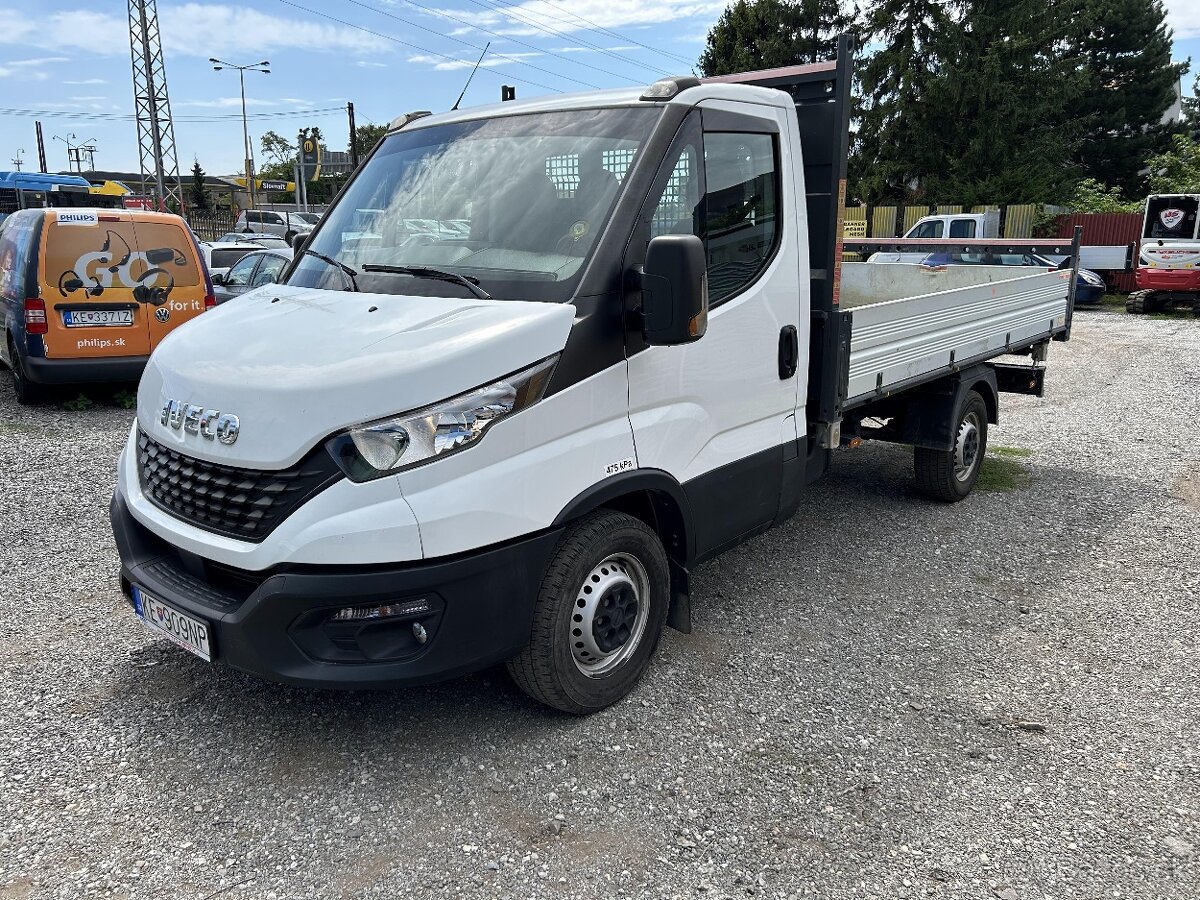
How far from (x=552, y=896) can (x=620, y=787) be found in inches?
22.2

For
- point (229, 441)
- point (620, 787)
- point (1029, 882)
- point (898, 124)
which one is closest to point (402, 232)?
point (229, 441)

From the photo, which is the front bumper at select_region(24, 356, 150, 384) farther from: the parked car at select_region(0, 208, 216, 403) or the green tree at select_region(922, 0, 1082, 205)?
the green tree at select_region(922, 0, 1082, 205)

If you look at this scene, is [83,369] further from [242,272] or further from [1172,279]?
[1172,279]

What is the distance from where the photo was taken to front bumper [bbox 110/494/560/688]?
2.87 m

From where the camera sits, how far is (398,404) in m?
2.85

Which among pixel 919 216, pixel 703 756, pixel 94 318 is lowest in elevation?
pixel 703 756

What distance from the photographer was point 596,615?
3.50 metres

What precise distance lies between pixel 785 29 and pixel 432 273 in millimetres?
36206

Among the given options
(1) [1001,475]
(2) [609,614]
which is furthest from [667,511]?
(1) [1001,475]

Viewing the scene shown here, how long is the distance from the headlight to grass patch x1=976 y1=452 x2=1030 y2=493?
5.04 meters

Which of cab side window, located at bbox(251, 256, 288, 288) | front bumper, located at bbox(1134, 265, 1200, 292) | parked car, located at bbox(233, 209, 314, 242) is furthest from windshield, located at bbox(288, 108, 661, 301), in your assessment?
parked car, located at bbox(233, 209, 314, 242)

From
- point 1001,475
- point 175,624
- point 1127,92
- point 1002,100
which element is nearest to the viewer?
point 175,624

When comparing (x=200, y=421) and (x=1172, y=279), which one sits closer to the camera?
(x=200, y=421)

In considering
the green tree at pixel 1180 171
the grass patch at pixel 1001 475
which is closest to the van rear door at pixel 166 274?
the grass patch at pixel 1001 475
